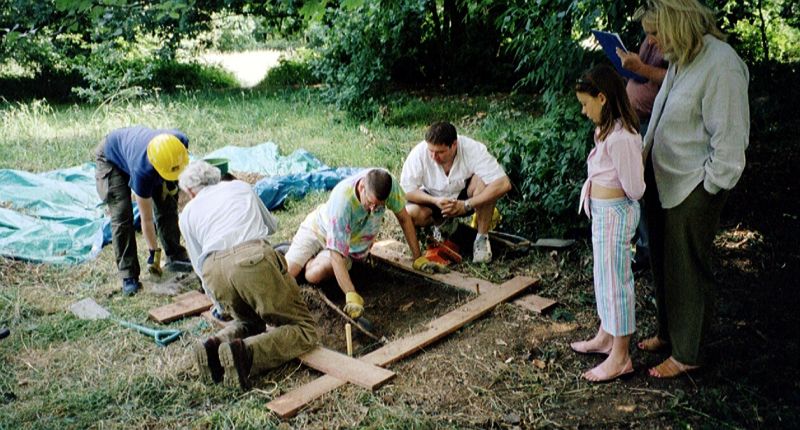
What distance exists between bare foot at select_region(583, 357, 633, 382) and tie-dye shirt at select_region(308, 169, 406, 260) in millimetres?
1680

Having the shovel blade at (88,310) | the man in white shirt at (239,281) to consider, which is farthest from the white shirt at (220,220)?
the shovel blade at (88,310)

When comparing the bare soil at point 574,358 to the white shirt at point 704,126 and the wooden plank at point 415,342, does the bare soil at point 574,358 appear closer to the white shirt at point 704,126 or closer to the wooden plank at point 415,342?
the wooden plank at point 415,342

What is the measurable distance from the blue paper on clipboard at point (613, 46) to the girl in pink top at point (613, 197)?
0.68 metres

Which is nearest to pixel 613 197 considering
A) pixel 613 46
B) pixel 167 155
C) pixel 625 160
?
pixel 625 160

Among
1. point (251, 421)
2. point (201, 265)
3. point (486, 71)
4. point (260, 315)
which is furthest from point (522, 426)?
point (486, 71)

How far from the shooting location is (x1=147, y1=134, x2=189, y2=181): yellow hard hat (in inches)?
166

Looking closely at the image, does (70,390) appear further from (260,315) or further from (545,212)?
(545,212)

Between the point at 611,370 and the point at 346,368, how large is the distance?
135 centimetres

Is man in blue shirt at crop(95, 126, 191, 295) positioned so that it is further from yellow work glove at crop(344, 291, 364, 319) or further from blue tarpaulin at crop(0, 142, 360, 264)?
yellow work glove at crop(344, 291, 364, 319)

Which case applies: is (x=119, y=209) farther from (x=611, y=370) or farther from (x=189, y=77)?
(x=189, y=77)

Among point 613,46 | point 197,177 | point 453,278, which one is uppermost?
point 613,46

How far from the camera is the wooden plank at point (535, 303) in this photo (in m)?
4.17

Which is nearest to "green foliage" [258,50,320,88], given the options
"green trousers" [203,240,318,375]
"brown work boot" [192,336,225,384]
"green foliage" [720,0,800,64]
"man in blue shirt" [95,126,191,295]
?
"green foliage" [720,0,800,64]

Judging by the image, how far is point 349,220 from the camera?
422cm
